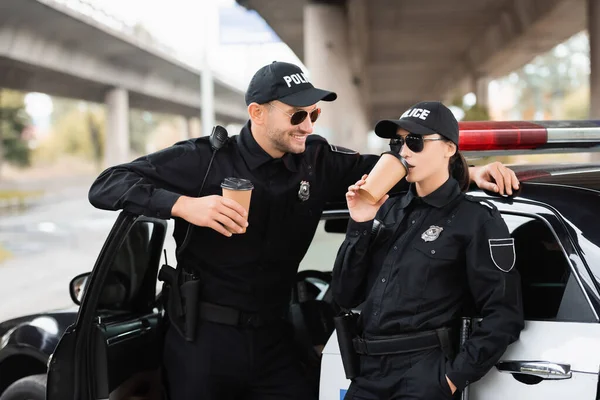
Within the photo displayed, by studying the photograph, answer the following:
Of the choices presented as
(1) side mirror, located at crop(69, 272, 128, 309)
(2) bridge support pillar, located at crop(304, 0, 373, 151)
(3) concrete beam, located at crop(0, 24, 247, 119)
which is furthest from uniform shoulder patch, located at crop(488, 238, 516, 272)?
(3) concrete beam, located at crop(0, 24, 247, 119)

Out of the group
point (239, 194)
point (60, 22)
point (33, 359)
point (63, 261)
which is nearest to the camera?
point (239, 194)

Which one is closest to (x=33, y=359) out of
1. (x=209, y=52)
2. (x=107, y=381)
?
(x=107, y=381)

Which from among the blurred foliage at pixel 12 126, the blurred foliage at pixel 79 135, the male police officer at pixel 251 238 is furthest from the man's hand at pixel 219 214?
the blurred foliage at pixel 79 135

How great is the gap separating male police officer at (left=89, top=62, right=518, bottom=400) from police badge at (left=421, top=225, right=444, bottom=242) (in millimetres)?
628

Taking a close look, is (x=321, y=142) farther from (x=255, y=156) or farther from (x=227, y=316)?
(x=227, y=316)

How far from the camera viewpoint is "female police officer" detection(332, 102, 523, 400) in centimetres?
214

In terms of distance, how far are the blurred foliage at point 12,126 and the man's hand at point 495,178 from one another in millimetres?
53913

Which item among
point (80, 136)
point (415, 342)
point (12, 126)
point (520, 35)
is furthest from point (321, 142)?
point (80, 136)

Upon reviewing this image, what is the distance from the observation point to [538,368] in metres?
2.12

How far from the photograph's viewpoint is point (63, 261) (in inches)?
687

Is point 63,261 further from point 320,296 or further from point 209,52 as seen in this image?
point 320,296

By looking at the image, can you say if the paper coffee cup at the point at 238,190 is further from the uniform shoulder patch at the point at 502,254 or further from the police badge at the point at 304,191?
the uniform shoulder patch at the point at 502,254

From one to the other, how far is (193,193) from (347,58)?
53.0 ft

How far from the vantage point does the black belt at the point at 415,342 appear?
7.24 ft
